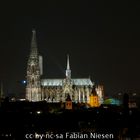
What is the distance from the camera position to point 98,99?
561 feet

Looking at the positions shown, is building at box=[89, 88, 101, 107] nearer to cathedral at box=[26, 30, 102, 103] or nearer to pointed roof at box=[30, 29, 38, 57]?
cathedral at box=[26, 30, 102, 103]

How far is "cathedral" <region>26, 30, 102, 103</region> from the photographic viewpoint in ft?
580

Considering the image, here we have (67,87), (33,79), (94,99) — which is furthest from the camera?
(67,87)

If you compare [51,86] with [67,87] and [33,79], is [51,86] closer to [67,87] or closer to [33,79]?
[67,87]

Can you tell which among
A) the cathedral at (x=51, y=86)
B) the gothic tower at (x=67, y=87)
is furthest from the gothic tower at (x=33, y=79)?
the gothic tower at (x=67, y=87)

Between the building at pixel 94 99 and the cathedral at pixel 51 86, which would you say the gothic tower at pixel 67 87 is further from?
the building at pixel 94 99

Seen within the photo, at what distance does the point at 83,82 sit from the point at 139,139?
135 m

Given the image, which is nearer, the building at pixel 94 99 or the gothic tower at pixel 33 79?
the building at pixel 94 99

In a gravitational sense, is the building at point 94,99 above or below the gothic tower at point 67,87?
below

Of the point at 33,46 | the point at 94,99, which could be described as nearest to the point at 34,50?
the point at 33,46

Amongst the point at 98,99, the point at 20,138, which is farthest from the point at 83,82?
the point at 20,138

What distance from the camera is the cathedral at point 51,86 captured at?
176875 mm

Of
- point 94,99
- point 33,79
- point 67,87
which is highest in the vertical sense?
point 33,79

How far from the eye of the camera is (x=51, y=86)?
184875mm
